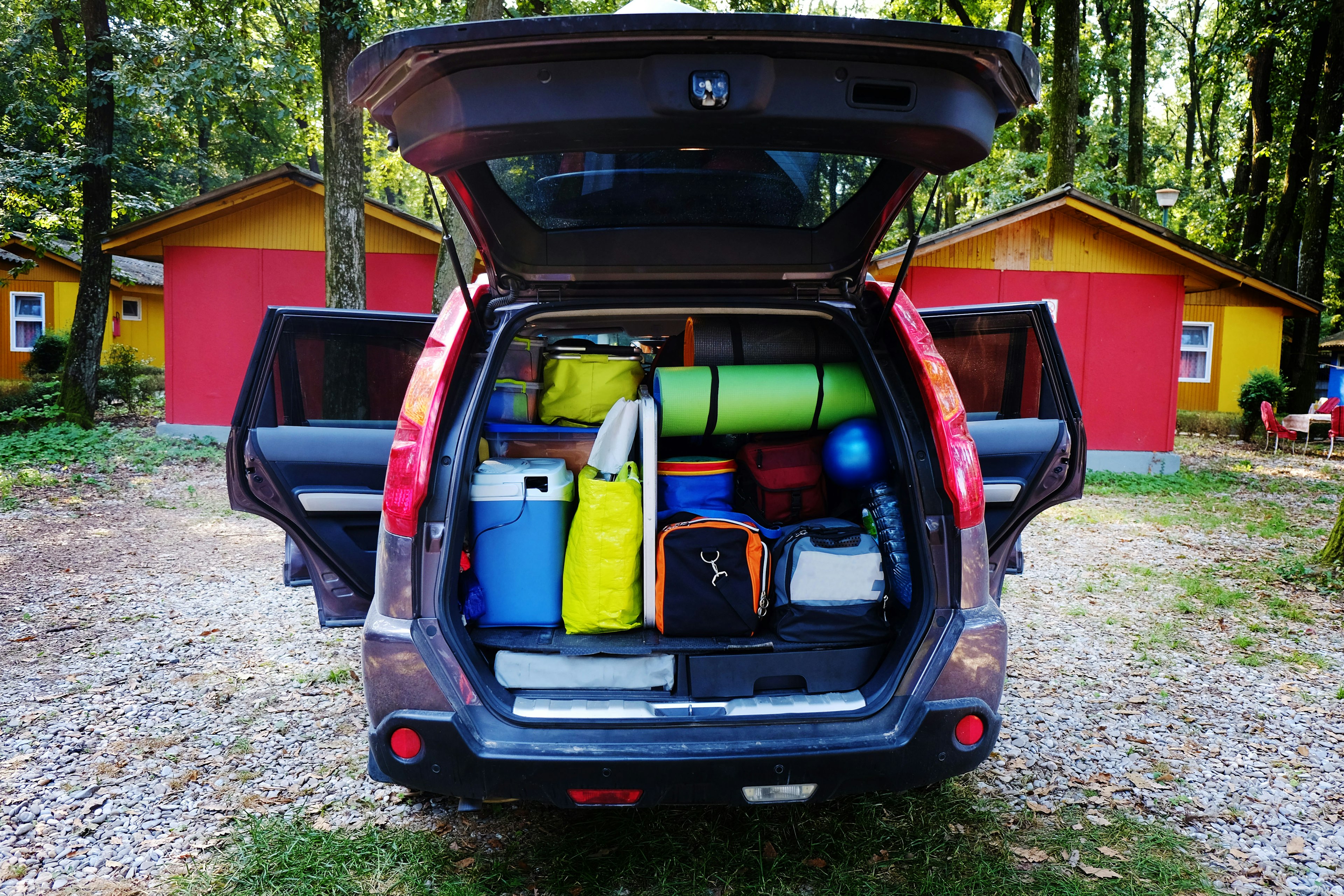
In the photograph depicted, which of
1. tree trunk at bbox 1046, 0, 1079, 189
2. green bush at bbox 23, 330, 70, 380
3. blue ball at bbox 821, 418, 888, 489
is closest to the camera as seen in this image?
blue ball at bbox 821, 418, 888, 489

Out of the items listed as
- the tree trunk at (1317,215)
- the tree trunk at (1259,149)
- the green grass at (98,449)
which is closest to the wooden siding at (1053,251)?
the tree trunk at (1317,215)

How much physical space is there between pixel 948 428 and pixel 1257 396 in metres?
19.5

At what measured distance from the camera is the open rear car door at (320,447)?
3.18 meters

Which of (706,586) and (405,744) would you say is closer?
(405,744)

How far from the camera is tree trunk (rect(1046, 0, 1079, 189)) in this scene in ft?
48.2

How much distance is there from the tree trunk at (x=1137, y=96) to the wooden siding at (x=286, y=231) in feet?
53.0

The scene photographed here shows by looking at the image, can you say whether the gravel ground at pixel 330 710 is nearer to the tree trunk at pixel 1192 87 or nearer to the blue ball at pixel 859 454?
the blue ball at pixel 859 454

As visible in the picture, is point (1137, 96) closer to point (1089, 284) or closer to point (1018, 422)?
point (1089, 284)

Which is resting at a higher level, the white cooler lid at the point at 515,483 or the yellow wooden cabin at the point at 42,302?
the yellow wooden cabin at the point at 42,302

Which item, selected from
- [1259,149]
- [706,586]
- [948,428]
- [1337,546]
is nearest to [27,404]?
[706,586]

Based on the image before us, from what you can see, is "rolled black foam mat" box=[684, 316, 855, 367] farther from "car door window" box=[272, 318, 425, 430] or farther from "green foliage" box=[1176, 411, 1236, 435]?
"green foliage" box=[1176, 411, 1236, 435]

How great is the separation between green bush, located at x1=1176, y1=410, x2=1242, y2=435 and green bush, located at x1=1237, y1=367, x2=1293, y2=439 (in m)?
0.17

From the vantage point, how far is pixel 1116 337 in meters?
13.0

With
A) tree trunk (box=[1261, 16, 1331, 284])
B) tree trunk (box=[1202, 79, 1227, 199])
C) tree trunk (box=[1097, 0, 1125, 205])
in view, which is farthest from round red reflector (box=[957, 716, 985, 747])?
tree trunk (box=[1202, 79, 1227, 199])
